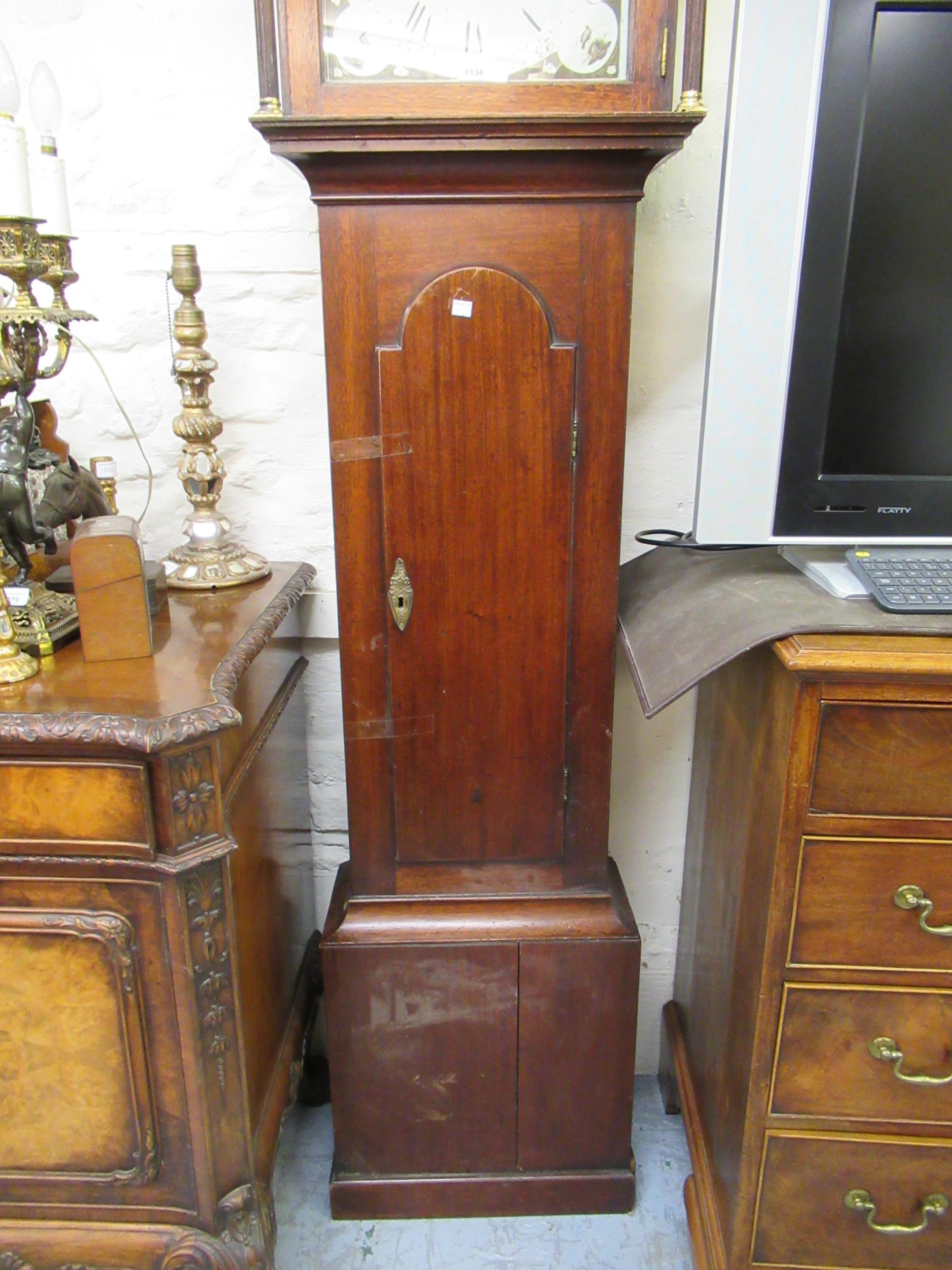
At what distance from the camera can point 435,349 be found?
110 cm

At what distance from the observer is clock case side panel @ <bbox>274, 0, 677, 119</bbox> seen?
1.00 meters

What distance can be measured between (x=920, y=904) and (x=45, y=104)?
1335 millimetres

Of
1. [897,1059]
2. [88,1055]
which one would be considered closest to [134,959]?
[88,1055]

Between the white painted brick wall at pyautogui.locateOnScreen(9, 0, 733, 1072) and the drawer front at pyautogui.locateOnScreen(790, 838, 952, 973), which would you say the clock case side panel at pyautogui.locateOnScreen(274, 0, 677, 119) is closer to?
the white painted brick wall at pyautogui.locateOnScreen(9, 0, 733, 1072)

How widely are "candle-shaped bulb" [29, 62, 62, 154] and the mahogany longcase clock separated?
0.24m

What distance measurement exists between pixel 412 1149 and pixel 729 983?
22.8 inches

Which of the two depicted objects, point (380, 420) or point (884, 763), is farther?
point (380, 420)

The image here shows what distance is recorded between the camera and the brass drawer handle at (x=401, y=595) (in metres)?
1.18

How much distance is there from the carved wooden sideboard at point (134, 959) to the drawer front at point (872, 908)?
0.65 m

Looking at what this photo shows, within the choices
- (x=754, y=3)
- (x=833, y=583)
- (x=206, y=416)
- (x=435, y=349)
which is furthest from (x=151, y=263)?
(x=833, y=583)

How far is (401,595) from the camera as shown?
3.89 ft

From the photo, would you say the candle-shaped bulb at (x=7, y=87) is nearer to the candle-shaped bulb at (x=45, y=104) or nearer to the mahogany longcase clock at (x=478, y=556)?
the candle-shaped bulb at (x=45, y=104)

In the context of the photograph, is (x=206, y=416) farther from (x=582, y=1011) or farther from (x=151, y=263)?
(x=582, y=1011)

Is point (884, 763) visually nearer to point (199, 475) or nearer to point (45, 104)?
point (199, 475)
